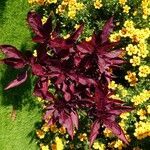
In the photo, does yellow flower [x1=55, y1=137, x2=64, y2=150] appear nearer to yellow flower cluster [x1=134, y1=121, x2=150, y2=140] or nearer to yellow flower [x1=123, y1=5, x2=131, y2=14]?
yellow flower cluster [x1=134, y1=121, x2=150, y2=140]

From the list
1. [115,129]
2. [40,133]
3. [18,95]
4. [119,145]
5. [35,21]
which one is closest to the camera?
[35,21]

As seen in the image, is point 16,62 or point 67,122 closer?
point 16,62

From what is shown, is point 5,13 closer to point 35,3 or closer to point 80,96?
point 35,3

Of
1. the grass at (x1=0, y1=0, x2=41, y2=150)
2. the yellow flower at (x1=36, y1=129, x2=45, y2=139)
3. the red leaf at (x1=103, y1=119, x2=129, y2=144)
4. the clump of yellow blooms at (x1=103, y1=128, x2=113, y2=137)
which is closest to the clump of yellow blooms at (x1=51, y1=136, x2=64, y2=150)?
the yellow flower at (x1=36, y1=129, x2=45, y2=139)

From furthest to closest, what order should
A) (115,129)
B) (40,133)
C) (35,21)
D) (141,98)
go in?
(40,133) → (141,98) → (115,129) → (35,21)

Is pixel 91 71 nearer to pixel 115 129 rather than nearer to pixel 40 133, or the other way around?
pixel 115 129

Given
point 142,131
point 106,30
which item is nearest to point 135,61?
point 106,30

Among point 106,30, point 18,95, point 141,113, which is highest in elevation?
point 106,30

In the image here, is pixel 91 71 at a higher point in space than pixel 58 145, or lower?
higher
